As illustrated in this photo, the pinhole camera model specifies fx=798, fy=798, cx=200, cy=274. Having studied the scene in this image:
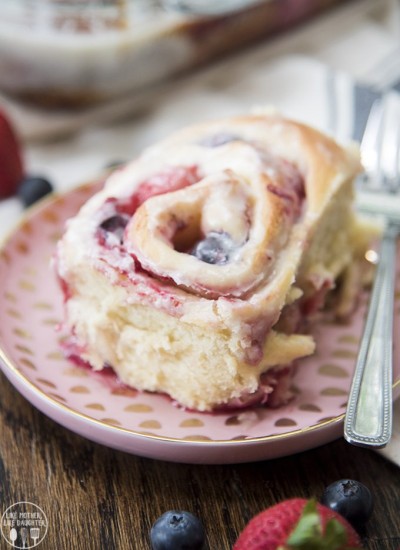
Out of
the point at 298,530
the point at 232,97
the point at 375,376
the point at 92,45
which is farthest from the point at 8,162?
the point at 298,530

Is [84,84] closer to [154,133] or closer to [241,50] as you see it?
[154,133]

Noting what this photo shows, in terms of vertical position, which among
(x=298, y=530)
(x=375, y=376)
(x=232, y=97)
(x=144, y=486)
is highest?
(x=298, y=530)

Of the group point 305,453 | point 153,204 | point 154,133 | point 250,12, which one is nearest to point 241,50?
point 250,12

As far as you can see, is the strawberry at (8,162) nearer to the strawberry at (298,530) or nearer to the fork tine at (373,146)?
the fork tine at (373,146)

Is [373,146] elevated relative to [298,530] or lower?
lower

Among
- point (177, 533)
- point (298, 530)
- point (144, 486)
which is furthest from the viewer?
point (144, 486)

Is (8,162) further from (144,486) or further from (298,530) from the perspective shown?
(298,530)

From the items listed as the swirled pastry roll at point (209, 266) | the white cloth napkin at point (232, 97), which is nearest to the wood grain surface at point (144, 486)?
the swirled pastry roll at point (209, 266)
